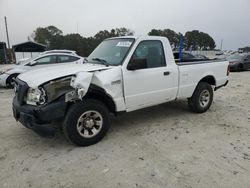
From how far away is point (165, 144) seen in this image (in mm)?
3959

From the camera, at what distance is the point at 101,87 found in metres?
3.78

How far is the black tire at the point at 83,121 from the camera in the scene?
3.57 metres

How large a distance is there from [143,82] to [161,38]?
1167 millimetres

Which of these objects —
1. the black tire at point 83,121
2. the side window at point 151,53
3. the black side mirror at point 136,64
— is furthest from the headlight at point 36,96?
the side window at point 151,53

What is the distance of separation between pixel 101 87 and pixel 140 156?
1.29 metres

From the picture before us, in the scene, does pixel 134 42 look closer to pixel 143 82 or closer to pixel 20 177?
pixel 143 82

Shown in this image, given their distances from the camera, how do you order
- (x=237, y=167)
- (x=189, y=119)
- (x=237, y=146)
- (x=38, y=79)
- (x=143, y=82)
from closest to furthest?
(x=237, y=167) → (x=38, y=79) → (x=237, y=146) → (x=143, y=82) → (x=189, y=119)

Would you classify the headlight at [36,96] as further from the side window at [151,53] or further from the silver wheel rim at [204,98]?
the silver wheel rim at [204,98]

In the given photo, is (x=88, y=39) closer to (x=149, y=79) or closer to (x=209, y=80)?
(x=209, y=80)

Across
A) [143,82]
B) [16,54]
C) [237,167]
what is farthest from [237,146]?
[16,54]

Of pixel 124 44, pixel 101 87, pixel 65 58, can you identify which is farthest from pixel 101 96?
pixel 65 58

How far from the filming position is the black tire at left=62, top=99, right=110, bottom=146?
11.7 ft

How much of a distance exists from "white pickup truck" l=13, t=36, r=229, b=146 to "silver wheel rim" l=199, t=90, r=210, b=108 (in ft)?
1.61

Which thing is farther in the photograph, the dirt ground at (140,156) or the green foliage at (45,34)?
the green foliage at (45,34)
